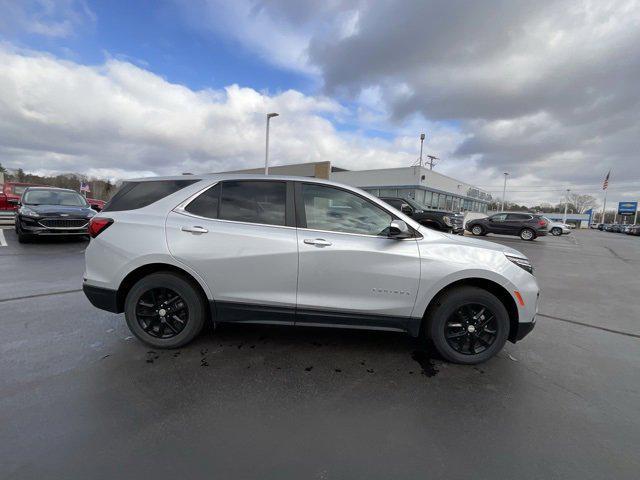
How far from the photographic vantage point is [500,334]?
3.14m

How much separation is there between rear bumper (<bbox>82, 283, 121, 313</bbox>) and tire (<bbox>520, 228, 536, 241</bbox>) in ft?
71.6

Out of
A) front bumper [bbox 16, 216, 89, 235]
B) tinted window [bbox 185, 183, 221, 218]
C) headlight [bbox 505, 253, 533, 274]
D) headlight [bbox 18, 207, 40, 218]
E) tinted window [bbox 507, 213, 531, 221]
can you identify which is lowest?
front bumper [bbox 16, 216, 89, 235]

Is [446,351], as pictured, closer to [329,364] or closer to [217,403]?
[329,364]

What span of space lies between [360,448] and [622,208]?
105 meters

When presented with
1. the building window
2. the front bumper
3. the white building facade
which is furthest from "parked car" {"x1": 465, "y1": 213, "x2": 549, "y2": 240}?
the front bumper

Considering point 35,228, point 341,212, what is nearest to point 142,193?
point 341,212

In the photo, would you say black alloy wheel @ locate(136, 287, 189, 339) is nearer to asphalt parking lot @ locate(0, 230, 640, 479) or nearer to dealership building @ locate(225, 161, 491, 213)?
asphalt parking lot @ locate(0, 230, 640, 479)

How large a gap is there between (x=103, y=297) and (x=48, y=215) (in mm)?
8043

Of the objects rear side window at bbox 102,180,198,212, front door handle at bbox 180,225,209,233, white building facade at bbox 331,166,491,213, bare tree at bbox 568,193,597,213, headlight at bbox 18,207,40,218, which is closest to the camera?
front door handle at bbox 180,225,209,233

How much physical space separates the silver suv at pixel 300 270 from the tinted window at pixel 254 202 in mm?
11

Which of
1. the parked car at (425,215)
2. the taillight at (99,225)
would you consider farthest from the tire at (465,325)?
the parked car at (425,215)

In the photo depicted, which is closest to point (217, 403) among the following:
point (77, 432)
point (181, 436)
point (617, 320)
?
point (181, 436)

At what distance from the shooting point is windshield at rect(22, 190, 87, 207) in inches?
390

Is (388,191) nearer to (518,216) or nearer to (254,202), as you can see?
(518,216)
